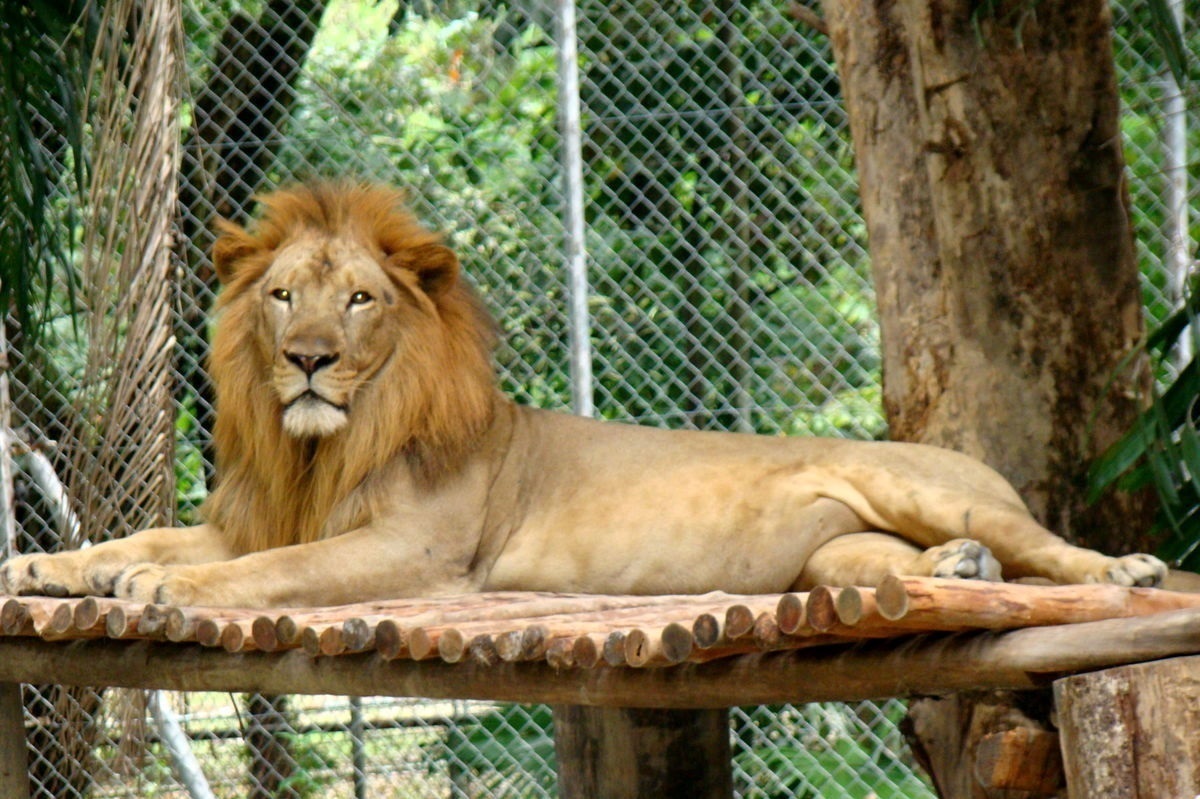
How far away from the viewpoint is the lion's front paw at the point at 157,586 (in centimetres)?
293

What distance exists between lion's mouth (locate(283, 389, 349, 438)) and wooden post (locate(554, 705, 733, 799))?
0.87m

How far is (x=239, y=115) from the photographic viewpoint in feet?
19.8

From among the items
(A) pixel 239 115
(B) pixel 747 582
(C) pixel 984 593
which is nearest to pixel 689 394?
(B) pixel 747 582

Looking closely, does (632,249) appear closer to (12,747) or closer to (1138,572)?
(12,747)

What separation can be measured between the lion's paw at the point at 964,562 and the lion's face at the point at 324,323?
1300 mm

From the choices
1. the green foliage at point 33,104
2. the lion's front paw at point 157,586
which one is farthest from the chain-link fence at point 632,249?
the lion's front paw at point 157,586

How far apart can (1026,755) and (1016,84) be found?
151 cm

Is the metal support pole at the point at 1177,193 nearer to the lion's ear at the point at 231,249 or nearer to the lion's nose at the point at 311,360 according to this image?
the lion's nose at the point at 311,360

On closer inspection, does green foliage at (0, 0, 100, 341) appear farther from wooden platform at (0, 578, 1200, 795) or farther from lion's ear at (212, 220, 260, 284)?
wooden platform at (0, 578, 1200, 795)

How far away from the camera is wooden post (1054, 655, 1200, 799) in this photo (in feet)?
6.17

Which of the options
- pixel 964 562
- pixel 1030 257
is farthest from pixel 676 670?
pixel 1030 257

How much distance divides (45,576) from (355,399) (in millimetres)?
722

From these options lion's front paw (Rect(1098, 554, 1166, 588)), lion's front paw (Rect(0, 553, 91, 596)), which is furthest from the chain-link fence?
lion's front paw (Rect(1098, 554, 1166, 588))

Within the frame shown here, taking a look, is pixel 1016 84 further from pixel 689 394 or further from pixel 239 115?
pixel 239 115
